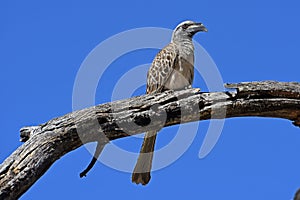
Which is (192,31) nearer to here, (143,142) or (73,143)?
(143,142)

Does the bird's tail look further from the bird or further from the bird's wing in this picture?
the bird's wing

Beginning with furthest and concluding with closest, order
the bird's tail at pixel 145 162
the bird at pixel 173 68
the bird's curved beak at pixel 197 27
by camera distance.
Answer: the bird's curved beak at pixel 197 27
the bird at pixel 173 68
the bird's tail at pixel 145 162

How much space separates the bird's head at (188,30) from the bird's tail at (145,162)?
93.6 inches

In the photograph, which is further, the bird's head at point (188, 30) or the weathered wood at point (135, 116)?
the bird's head at point (188, 30)

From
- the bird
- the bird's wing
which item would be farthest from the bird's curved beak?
the bird's wing

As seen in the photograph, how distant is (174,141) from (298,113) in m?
1.66

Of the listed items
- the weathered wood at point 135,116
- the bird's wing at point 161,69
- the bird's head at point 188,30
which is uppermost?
the bird's head at point 188,30

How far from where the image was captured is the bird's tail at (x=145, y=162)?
602 cm

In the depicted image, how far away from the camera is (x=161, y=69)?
7.37 meters

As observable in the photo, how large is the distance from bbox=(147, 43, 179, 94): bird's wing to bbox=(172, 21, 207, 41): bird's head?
0.47m

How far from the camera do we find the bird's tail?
19.7ft

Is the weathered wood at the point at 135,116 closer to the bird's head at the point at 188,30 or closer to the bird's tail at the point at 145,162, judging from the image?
the bird's tail at the point at 145,162

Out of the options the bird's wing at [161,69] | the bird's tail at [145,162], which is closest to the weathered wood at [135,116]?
the bird's tail at [145,162]

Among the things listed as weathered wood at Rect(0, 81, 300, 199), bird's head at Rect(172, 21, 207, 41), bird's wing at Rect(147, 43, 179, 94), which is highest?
bird's head at Rect(172, 21, 207, 41)
